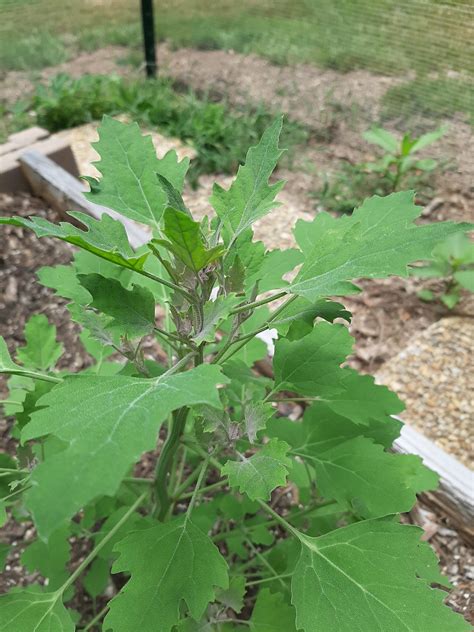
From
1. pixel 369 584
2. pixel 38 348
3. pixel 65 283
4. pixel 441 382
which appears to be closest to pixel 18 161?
pixel 38 348

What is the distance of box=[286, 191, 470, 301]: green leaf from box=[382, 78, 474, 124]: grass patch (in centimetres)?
272

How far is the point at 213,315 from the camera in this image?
90cm

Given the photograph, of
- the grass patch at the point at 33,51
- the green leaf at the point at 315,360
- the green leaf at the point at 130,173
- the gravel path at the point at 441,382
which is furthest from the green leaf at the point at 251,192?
the grass patch at the point at 33,51

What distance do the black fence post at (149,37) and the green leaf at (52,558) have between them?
3885 millimetres

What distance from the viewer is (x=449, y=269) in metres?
2.62

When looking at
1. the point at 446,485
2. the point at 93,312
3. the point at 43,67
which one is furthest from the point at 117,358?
the point at 43,67

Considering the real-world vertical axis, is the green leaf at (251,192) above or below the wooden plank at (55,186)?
above

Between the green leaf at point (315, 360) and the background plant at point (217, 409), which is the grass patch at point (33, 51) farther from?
the green leaf at point (315, 360)

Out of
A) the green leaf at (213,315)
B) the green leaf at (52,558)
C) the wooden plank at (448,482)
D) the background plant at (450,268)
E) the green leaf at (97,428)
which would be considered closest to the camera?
the green leaf at (97,428)

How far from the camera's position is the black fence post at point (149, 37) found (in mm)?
4121

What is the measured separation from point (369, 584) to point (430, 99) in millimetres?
3363

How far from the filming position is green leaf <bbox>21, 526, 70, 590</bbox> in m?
1.33

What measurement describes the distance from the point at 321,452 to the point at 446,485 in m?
0.72

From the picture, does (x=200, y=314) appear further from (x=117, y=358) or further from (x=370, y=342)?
(x=370, y=342)
